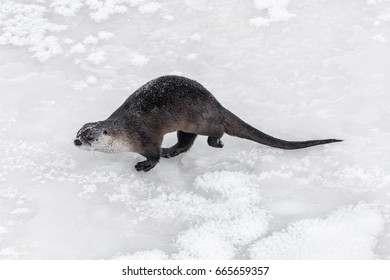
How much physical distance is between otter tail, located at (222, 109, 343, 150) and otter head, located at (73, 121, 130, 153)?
62cm

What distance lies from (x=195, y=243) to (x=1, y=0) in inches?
136

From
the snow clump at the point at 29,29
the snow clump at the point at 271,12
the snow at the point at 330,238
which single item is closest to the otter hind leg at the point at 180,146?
the snow at the point at 330,238

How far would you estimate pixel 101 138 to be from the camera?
3.23 m

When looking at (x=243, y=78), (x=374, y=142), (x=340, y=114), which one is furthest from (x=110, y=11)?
(x=374, y=142)

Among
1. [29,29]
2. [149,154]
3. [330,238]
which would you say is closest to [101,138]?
[149,154]

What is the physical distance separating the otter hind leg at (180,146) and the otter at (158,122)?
141mm

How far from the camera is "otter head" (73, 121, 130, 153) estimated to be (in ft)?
10.6

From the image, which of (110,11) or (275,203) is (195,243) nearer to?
(275,203)

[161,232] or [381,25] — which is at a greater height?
[381,25]

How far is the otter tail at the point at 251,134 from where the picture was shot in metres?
3.32

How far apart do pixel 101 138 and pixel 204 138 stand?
0.73 meters

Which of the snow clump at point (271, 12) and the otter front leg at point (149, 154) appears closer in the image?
the otter front leg at point (149, 154)

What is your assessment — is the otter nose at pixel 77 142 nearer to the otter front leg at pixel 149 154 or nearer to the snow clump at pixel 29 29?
the otter front leg at pixel 149 154

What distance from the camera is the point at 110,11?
4.98m
